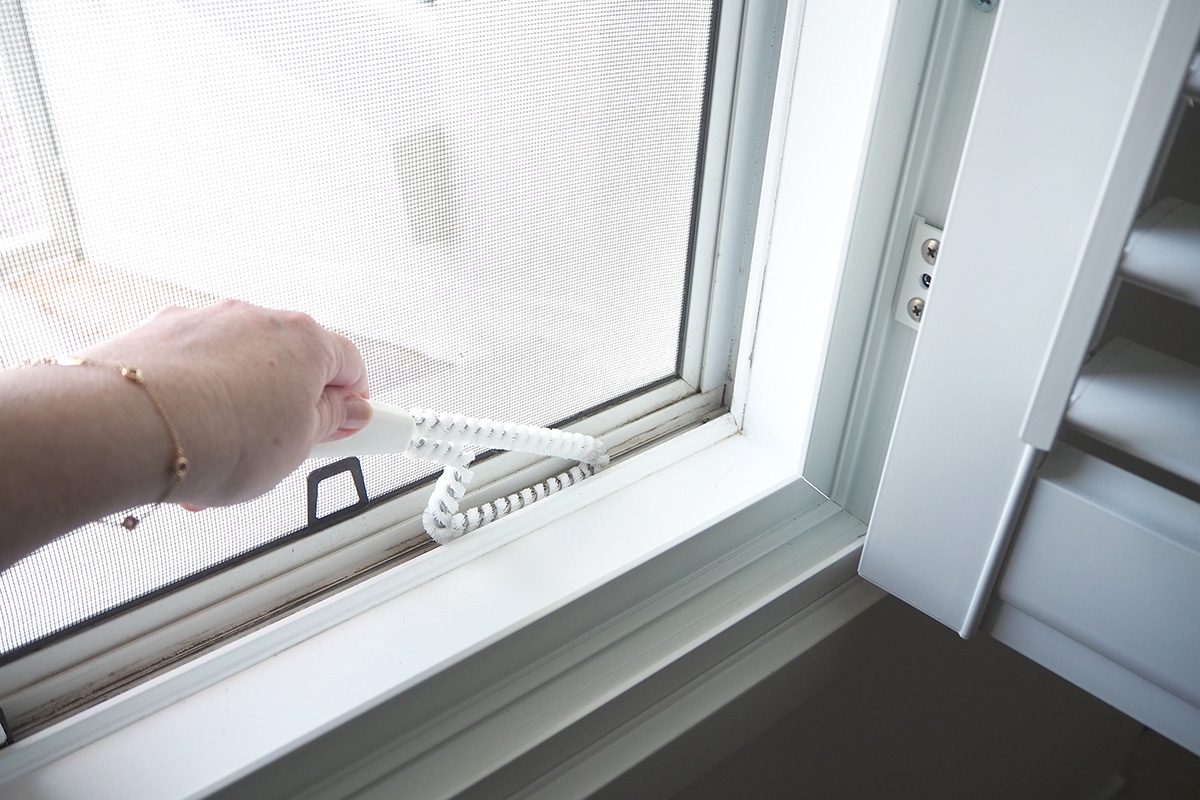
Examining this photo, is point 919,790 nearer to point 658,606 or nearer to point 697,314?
point 658,606

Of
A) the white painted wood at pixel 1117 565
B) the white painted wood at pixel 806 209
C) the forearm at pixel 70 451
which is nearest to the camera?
the forearm at pixel 70 451

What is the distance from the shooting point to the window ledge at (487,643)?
1.66ft

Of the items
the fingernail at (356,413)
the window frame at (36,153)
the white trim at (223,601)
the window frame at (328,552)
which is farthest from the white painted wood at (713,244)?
the window frame at (36,153)

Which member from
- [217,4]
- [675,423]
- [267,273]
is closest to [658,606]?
[675,423]

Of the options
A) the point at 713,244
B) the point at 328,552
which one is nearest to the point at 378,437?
the point at 328,552

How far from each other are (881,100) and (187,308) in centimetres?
43

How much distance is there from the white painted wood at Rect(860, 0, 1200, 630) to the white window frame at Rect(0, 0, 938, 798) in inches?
4.0

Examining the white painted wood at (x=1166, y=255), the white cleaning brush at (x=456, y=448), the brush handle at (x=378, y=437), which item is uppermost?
the white painted wood at (x=1166, y=255)

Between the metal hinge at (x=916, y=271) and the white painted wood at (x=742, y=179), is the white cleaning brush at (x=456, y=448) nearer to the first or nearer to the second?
the white painted wood at (x=742, y=179)

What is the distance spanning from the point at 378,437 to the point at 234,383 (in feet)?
0.38

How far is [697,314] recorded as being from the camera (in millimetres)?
758

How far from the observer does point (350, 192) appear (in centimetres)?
51

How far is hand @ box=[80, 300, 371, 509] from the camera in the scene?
41 centimetres

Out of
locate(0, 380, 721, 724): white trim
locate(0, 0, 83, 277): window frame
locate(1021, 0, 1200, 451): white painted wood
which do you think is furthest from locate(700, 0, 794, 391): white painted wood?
locate(0, 0, 83, 277): window frame
